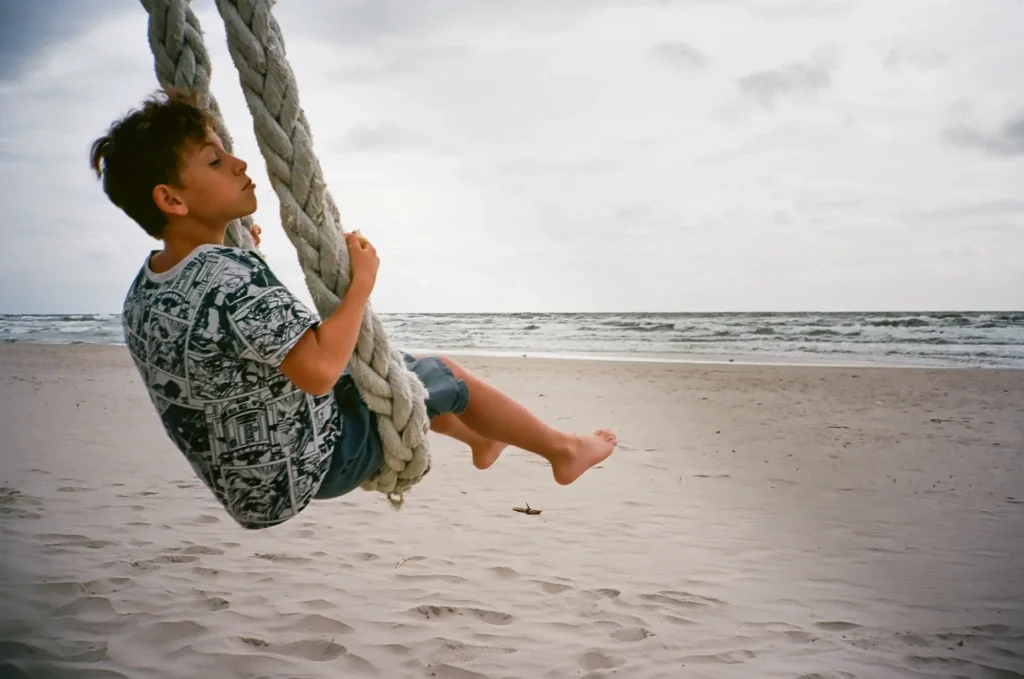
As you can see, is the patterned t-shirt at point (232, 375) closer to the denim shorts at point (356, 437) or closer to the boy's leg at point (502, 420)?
the denim shorts at point (356, 437)

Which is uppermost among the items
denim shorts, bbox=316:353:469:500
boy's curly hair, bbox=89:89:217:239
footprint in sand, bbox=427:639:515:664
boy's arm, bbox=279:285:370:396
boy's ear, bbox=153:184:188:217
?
boy's curly hair, bbox=89:89:217:239

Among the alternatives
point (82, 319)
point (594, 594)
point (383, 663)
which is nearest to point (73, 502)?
point (383, 663)

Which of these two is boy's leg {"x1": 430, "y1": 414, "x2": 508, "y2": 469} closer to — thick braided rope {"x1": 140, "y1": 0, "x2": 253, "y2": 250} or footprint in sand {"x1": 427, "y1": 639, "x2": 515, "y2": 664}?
thick braided rope {"x1": 140, "y1": 0, "x2": 253, "y2": 250}

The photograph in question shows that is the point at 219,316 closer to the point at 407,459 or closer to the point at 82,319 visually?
the point at 407,459

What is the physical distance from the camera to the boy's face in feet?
4.66

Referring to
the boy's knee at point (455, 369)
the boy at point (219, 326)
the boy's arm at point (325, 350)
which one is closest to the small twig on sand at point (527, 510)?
the boy's knee at point (455, 369)

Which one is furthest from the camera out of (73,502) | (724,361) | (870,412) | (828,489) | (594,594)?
(724,361)

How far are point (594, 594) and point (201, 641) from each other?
1648 mm

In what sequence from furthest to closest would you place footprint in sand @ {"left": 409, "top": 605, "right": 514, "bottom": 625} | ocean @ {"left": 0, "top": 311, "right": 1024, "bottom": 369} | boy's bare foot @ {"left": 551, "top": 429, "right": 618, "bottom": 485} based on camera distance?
1. ocean @ {"left": 0, "top": 311, "right": 1024, "bottom": 369}
2. footprint in sand @ {"left": 409, "top": 605, "right": 514, "bottom": 625}
3. boy's bare foot @ {"left": 551, "top": 429, "right": 618, "bottom": 485}

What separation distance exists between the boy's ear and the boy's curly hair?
0.02 m

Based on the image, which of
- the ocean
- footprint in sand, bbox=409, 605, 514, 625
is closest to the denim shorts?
footprint in sand, bbox=409, 605, 514, 625

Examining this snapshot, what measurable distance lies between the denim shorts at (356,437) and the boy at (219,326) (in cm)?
3

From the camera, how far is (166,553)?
12.2 feet

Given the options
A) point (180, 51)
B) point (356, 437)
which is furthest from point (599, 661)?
point (180, 51)
